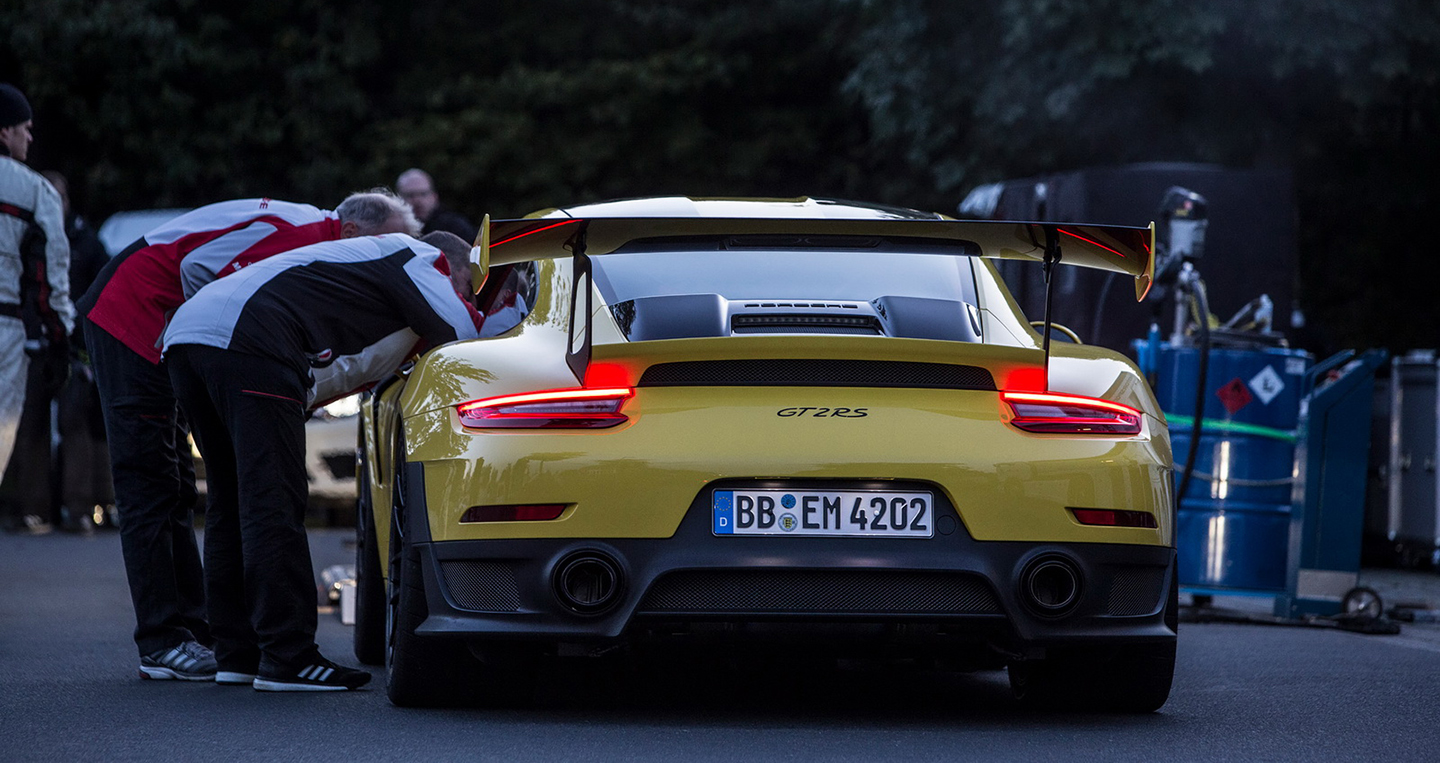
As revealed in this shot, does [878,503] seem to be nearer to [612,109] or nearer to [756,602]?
[756,602]

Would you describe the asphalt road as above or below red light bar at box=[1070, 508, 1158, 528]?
below

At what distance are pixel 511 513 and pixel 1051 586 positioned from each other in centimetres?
130

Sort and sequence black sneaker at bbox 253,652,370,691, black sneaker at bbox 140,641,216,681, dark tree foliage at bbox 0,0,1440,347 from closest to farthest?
black sneaker at bbox 253,652,370,691 < black sneaker at bbox 140,641,216,681 < dark tree foliage at bbox 0,0,1440,347

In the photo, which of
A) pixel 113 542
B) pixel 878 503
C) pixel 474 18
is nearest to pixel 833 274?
pixel 878 503

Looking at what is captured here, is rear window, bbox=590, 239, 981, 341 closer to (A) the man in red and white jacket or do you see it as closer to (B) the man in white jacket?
(A) the man in red and white jacket

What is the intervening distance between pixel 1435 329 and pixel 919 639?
773 inches

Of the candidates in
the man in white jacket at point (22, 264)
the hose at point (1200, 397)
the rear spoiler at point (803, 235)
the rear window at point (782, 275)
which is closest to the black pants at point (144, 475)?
the man in white jacket at point (22, 264)

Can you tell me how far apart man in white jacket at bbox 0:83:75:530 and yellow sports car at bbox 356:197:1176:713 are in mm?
2825

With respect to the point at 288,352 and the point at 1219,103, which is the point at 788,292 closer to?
the point at 288,352

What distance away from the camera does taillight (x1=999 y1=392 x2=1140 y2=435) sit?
5016 millimetres

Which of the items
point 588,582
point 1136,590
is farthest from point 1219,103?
point 588,582

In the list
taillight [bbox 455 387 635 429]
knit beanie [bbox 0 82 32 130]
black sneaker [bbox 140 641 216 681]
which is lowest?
black sneaker [bbox 140 641 216 681]

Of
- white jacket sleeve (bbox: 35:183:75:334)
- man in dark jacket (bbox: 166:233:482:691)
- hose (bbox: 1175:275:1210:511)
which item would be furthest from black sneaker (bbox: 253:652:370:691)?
hose (bbox: 1175:275:1210:511)

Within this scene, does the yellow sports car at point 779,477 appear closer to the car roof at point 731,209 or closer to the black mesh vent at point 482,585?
the black mesh vent at point 482,585
